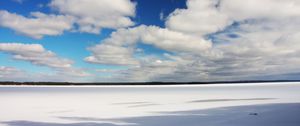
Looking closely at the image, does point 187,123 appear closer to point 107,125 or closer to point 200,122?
point 200,122

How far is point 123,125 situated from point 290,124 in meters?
4.57

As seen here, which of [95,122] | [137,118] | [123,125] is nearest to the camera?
[123,125]

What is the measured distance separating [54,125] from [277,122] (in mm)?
6428

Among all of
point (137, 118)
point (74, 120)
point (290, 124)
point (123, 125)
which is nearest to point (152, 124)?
point (123, 125)

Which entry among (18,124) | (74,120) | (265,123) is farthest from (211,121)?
(18,124)

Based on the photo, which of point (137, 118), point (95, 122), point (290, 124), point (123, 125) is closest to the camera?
point (290, 124)

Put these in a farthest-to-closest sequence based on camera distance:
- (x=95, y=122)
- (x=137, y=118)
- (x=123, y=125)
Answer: (x=137, y=118), (x=95, y=122), (x=123, y=125)

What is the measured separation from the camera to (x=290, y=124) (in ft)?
30.2

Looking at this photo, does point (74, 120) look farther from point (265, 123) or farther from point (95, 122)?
point (265, 123)

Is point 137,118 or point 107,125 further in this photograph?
point 137,118

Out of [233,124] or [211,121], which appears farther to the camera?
[211,121]

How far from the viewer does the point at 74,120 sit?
1137cm

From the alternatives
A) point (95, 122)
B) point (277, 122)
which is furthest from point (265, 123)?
point (95, 122)

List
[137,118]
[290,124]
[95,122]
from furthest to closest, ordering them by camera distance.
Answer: [137,118], [95,122], [290,124]
